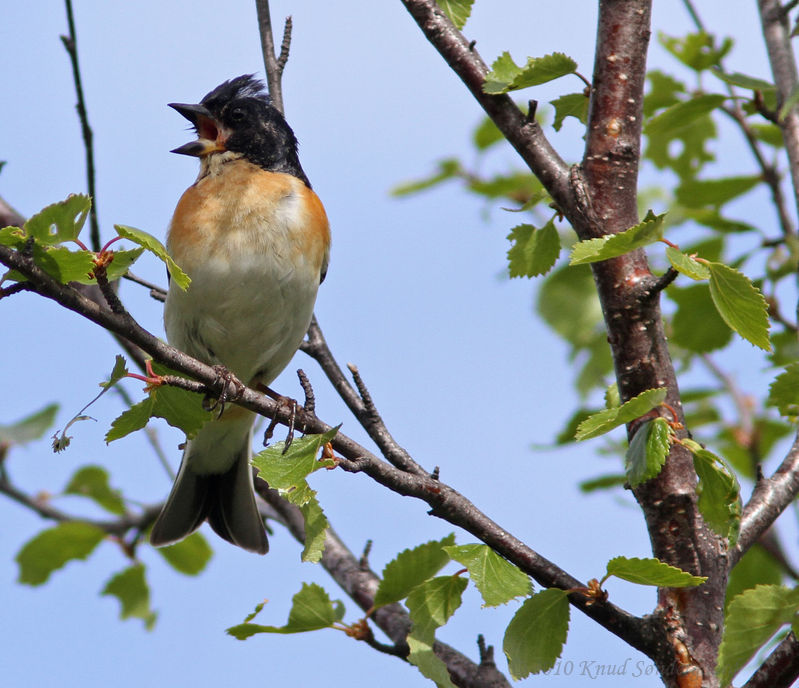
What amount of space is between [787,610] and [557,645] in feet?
1.99

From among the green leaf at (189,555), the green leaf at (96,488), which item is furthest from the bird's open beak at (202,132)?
the green leaf at (189,555)

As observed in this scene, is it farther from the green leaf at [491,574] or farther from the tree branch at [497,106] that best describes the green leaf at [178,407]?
the tree branch at [497,106]

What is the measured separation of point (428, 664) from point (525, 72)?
1.86m

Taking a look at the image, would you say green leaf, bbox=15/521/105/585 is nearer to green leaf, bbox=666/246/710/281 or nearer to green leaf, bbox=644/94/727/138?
green leaf, bbox=644/94/727/138

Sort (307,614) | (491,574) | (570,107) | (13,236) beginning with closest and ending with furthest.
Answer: (13,236) → (491,574) → (307,614) → (570,107)

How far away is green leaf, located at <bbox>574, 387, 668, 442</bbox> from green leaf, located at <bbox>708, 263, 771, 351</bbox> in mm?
280

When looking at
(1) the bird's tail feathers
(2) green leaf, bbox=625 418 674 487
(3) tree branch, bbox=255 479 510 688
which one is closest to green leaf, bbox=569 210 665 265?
(2) green leaf, bbox=625 418 674 487

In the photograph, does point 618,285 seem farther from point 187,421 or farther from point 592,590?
point 187,421

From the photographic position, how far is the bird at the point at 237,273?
4098 millimetres

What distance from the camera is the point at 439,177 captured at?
5715mm

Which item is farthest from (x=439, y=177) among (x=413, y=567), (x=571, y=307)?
(x=413, y=567)

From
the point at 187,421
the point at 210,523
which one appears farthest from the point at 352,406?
the point at 210,523

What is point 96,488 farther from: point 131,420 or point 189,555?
point 131,420

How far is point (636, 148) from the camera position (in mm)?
3299
